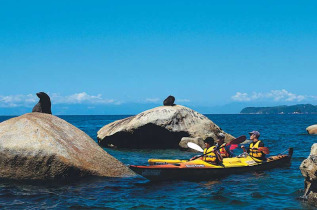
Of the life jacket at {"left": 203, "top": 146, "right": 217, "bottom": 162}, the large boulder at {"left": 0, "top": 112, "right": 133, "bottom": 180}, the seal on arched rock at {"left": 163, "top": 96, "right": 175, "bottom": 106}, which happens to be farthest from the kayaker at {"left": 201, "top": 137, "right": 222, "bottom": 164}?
the seal on arched rock at {"left": 163, "top": 96, "right": 175, "bottom": 106}

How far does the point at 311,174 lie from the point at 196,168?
5084 millimetres

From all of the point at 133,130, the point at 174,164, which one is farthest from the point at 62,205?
the point at 133,130

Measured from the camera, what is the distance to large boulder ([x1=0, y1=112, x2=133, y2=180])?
11484 millimetres

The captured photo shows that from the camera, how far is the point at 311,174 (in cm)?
923

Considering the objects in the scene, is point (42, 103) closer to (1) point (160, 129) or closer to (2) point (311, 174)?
(1) point (160, 129)

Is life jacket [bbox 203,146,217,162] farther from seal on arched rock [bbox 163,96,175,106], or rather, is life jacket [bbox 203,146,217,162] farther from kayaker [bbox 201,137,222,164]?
seal on arched rock [bbox 163,96,175,106]

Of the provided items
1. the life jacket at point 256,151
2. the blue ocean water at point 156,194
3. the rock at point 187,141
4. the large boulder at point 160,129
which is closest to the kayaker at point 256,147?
the life jacket at point 256,151

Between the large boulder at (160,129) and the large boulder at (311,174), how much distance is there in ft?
43.9

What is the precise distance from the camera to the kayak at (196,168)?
1297 cm

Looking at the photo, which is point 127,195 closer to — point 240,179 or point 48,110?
point 240,179

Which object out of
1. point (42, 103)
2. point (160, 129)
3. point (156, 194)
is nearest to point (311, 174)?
point (156, 194)

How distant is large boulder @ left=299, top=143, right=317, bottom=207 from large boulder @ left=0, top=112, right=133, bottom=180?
20.9 ft

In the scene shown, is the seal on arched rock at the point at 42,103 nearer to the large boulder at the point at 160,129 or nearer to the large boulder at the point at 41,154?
the large boulder at the point at 41,154

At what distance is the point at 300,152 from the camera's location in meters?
22.6
